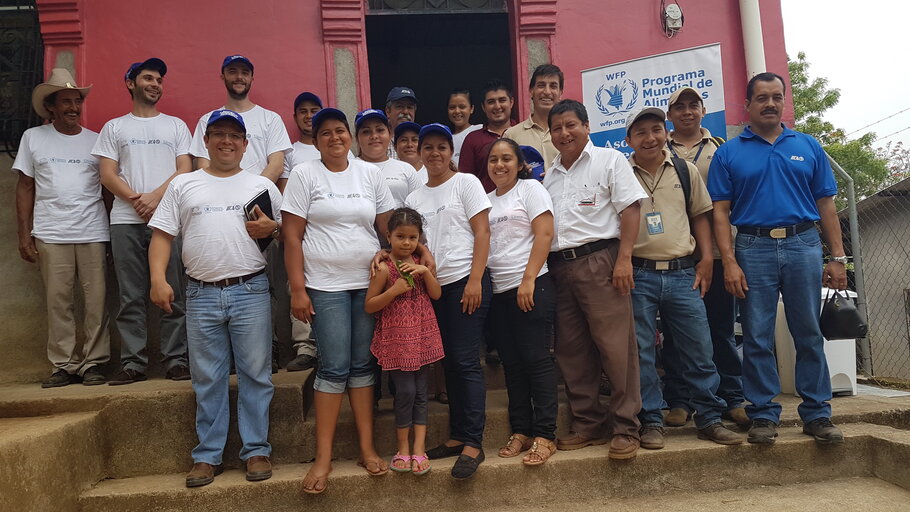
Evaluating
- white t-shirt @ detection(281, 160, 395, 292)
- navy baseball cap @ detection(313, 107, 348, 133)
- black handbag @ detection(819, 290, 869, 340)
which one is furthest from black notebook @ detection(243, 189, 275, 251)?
black handbag @ detection(819, 290, 869, 340)

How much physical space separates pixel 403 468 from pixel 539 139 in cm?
242

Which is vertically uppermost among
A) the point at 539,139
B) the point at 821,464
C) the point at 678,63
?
the point at 678,63

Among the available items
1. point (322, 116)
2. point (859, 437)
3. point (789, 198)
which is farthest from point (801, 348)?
point (322, 116)

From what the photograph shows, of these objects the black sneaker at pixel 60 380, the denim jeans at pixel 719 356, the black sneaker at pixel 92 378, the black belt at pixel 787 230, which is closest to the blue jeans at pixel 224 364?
the black sneaker at pixel 92 378

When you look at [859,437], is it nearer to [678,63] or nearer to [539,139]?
[539,139]

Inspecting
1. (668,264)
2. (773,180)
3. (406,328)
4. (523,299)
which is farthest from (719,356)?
(406,328)

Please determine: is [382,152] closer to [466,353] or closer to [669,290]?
[466,353]

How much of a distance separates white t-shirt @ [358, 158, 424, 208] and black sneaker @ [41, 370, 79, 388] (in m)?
2.54

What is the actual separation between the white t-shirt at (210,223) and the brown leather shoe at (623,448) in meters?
2.20

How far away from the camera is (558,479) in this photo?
335 cm

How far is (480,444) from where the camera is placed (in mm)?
3391

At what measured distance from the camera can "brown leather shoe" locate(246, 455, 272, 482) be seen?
323 cm

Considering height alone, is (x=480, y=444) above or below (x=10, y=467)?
below

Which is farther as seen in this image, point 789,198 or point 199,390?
point 789,198
